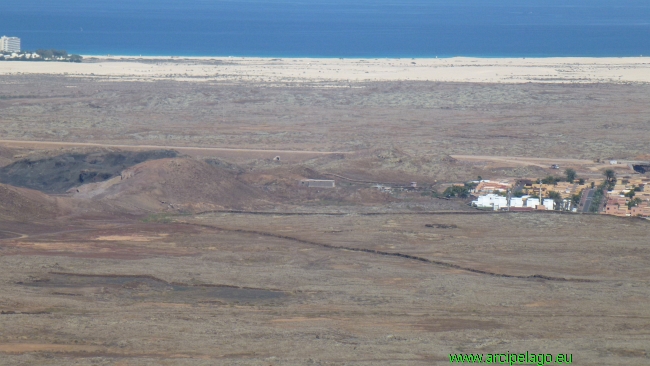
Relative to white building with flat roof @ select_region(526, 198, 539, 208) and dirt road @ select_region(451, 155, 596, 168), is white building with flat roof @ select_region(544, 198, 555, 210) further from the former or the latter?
dirt road @ select_region(451, 155, 596, 168)

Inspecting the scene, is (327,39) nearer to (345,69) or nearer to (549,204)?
(345,69)

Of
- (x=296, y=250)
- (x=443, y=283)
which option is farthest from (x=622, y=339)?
(x=296, y=250)

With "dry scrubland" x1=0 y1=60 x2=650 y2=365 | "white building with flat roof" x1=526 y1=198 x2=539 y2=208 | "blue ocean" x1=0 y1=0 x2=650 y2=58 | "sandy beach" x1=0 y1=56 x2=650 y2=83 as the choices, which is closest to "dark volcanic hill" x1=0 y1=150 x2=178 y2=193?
"dry scrubland" x1=0 y1=60 x2=650 y2=365

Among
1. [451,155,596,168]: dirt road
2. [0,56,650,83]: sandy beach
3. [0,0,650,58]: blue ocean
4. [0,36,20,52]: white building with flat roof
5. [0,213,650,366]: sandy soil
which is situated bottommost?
[0,213,650,366]: sandy soil

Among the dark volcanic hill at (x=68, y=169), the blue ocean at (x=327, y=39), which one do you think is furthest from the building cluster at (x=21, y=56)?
the dark volcanic hill at (x=68, y=169)

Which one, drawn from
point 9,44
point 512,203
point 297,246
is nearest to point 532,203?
point 512,203

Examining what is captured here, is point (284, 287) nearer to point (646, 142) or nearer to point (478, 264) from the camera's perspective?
point (478, 264)
